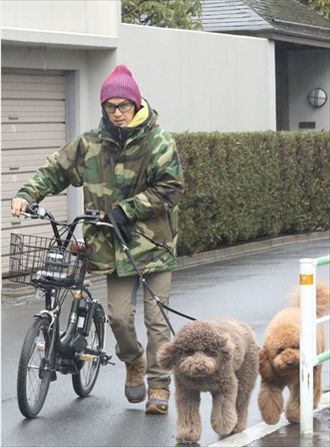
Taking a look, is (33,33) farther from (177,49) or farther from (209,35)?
(209,35)

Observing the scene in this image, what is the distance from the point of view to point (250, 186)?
779 inches

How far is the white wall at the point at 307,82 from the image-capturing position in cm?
2844

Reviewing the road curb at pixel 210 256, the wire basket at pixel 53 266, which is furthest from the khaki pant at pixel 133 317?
the road curb at pixel 210 256

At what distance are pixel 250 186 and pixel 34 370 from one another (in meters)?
12.4

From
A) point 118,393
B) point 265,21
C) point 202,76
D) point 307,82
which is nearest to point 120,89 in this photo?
point 118,393

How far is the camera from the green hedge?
17.8 meters

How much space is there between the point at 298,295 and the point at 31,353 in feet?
5.93

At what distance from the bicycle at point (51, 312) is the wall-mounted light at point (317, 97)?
20936 millimetres

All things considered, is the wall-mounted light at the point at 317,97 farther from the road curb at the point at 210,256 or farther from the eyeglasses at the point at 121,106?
the eyeglasses at the point at 121,106

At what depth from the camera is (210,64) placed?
795 inches

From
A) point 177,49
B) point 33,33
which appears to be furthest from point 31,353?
point 177,49

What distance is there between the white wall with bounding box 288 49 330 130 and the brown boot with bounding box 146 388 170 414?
21111 millimetres

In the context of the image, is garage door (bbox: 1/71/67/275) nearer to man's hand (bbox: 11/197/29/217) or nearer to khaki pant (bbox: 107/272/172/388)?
khaki pant (bbox: 107/272/172/388)

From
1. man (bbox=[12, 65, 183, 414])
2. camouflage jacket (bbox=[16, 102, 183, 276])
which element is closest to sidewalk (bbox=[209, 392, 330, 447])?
man (bbox=[12, 65, 183, 414])
